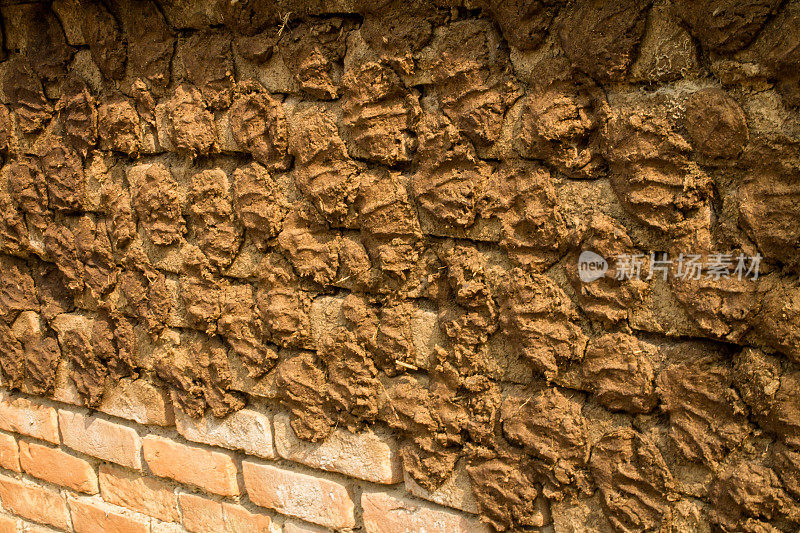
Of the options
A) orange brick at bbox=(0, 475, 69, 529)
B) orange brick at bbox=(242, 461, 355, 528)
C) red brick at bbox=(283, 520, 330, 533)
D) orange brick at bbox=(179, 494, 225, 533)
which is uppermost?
orange brick at bbox=(242, 461, 355, 528)

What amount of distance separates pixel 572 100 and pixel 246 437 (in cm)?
146

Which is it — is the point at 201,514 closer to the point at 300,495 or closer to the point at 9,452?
the point at 300,495

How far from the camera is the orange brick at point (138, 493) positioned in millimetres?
2367

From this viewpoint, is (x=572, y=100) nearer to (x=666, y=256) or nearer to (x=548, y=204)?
(x=548, y=204)

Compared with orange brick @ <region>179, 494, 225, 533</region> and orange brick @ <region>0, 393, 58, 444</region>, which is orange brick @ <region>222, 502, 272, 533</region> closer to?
orange brick @ <region>179, 494, 225, 533</region>

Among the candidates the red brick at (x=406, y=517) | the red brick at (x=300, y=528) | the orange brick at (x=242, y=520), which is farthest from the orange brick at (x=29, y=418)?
the red brick at (x=406, y=517)

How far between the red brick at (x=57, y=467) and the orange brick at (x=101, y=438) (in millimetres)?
79

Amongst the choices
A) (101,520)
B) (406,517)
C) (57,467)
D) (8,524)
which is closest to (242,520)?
(406,517)

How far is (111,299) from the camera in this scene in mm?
2240

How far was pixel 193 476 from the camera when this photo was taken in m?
2.25

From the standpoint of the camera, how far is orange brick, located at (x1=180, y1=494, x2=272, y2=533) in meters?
2.15

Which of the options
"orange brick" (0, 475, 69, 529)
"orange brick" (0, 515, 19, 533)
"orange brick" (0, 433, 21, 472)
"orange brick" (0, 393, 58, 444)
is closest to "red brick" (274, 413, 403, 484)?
"orange brick" (0, 393, 58, 444)

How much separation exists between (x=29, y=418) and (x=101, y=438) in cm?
44

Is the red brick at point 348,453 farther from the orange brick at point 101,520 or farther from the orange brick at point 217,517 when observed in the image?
the orange brick at point 101,520
